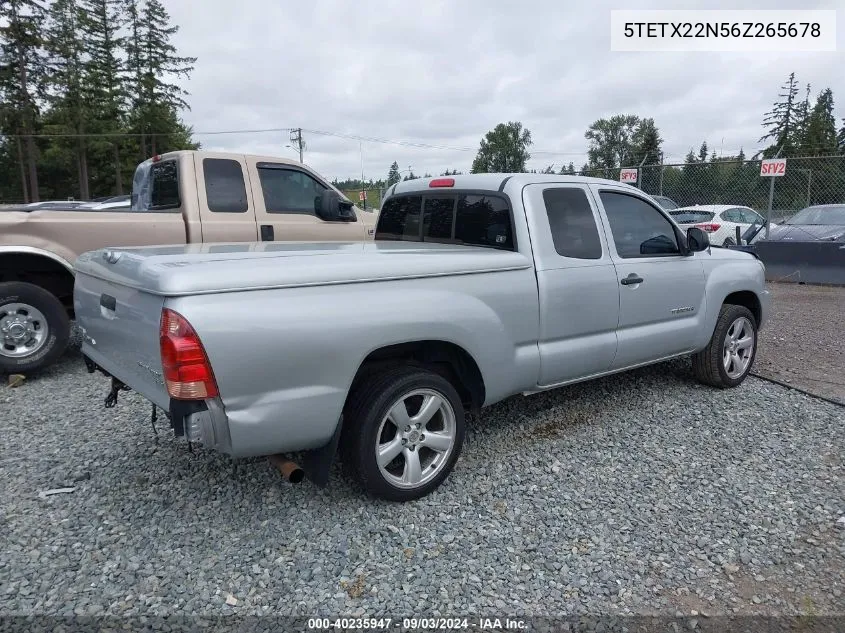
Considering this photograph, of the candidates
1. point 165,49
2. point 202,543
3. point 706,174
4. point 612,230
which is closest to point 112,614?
point 202,543

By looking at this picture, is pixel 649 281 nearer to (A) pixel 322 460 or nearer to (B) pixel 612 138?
(A) pixel 322 460

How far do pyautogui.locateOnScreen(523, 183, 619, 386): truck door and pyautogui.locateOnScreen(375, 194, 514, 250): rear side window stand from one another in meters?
0.21

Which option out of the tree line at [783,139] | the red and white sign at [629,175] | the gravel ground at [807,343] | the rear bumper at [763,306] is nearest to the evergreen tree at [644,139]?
the tree line at [783,139]

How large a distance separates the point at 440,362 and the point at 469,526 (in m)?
0.95

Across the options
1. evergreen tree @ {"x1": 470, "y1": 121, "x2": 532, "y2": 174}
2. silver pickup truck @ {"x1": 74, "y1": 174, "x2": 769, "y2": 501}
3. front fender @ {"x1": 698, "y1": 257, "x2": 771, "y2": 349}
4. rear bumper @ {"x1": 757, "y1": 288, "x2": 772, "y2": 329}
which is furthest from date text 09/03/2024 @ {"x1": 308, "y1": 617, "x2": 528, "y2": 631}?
evergreen tree @ {"x1": 470, "y1": 121, "x2": 532, "y2": 174}

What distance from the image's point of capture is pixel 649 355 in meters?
4.49

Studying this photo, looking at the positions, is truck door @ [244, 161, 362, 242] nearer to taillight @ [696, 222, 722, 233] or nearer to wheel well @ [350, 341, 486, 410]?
wheel well @ [350, 341, 486, 410]

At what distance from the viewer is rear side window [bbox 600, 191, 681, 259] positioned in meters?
4.34

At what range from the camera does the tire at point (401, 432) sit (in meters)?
3.03

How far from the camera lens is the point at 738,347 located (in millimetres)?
5188

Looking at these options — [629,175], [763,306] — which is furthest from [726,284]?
[629,175]

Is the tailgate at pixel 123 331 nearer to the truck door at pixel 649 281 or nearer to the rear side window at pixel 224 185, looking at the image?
the rear side window at pixel 224 185

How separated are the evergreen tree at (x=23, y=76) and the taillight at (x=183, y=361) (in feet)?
102

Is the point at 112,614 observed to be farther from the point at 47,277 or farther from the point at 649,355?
the point at 47,277
